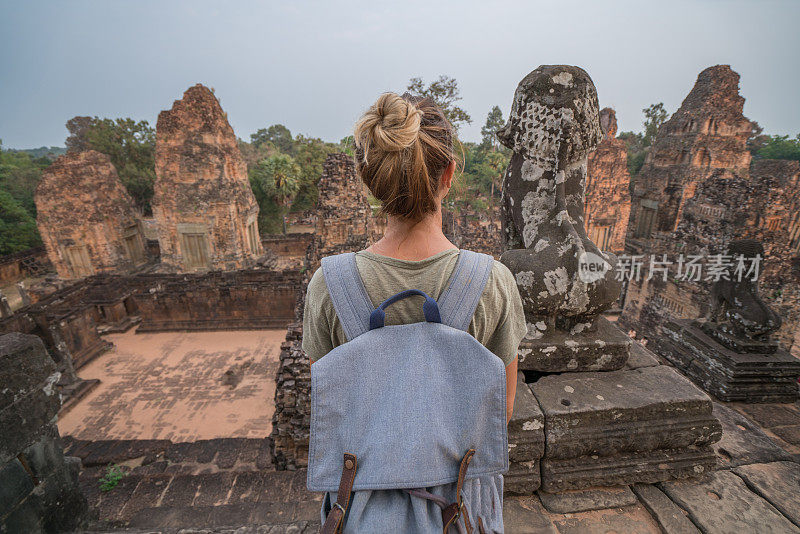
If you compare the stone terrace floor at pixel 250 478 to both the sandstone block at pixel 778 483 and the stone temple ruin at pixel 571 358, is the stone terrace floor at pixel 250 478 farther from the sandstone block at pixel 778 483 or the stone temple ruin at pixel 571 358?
the stone temple ruin at pixel 571 358

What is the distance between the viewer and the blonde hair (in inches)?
35.9

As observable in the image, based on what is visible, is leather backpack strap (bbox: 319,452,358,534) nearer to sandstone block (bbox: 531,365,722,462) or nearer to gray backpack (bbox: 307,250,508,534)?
gray backpack (bbox: 307,250,508,534)

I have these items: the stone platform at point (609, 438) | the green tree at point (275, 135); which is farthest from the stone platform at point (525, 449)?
the green tree at point (275, 135)

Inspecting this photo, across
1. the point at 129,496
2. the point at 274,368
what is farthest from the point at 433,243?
the point at 274,368

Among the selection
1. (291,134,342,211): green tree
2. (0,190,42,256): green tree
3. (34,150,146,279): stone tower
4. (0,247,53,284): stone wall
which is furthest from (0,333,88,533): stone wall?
(0,190,42,256): green tree

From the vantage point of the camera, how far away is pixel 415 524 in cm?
95

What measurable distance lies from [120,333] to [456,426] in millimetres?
13766

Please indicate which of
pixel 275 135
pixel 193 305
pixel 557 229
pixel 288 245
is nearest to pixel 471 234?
pixel 193 305

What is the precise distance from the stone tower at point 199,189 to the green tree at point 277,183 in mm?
5111

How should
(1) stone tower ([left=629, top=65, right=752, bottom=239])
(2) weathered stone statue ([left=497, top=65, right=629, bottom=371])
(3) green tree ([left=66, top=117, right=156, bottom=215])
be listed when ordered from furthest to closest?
(3) green tree ([left=66, top=117, right=156, bottom=215]) → (1) stone tower ([left=629, top=65, right=752, bottom=239]) → (2) weathered stone statue ([left=497, top=65, right=629, bottom=371])

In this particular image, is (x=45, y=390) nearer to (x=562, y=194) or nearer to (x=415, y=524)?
(x=415, y=524)

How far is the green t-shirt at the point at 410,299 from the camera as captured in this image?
106 centimetres

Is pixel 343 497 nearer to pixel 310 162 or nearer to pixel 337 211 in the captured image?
pixel 337 211

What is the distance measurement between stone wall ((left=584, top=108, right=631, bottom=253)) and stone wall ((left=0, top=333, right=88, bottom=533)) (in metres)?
16.0
